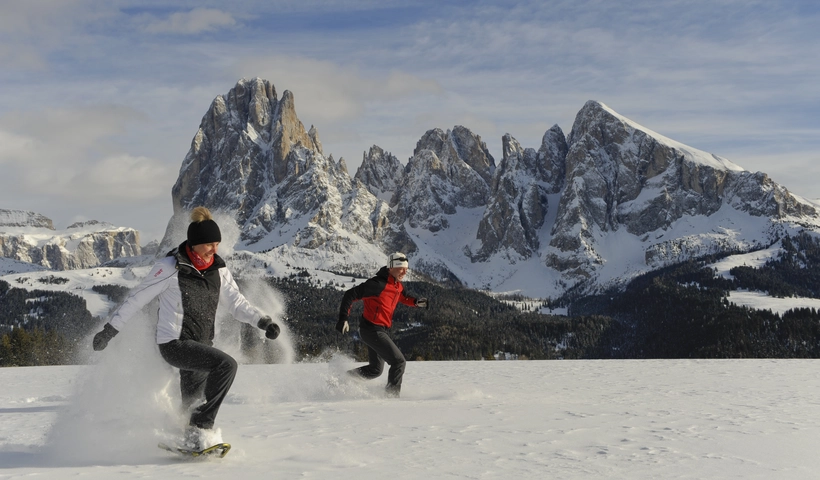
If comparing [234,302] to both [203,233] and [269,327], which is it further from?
[203,233]

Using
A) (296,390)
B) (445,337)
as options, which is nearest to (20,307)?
(445,337)

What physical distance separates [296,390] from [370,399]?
→ 5.98ft

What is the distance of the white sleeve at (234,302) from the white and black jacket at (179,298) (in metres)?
0.09

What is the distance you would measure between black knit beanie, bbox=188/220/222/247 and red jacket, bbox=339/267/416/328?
4.98 metres

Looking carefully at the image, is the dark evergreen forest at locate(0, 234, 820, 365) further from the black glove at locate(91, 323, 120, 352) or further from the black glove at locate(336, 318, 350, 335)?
the black glove at locate(91, 323, 120, 352)

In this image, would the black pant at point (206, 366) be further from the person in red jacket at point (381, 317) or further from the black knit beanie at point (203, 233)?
the person in red jacket at point (381, 317)

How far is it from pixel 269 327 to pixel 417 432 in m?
2.45

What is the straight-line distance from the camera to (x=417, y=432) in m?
8.31

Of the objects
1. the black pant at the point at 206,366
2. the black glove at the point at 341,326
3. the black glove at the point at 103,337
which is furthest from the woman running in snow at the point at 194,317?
the black glove at the point at 341,326

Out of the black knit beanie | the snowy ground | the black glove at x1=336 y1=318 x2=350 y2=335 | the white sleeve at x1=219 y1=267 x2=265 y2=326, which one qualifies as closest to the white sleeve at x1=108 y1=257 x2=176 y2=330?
the black knit beanie

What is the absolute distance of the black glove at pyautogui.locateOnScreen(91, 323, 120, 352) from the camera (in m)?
6.39

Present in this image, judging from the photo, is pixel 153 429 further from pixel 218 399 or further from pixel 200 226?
pixel 200 226

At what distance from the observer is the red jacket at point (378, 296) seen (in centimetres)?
1198

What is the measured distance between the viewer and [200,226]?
23.0 ft
